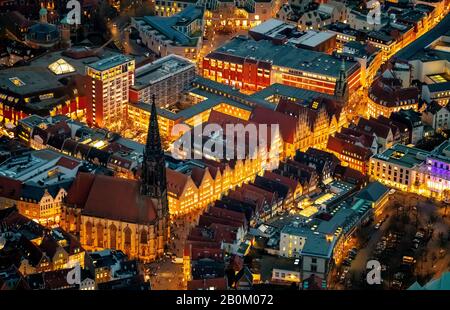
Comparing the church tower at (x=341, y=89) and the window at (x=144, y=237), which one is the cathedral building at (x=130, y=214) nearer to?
the window at (x=144, y=237)

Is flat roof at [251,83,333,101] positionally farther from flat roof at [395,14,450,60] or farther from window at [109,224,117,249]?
window at [109,224,117,249]

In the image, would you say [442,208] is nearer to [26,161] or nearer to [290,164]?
[290,164]

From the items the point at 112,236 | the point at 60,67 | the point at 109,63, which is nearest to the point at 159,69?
the point at 109,63

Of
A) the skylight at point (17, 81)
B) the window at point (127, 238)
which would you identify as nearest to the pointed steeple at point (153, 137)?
the window at point (127, 238)
